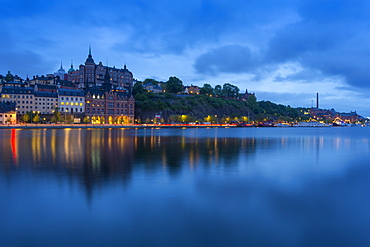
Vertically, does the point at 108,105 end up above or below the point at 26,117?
above

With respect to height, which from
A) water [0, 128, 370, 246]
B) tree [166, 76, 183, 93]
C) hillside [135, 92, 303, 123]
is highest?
tree [166, 76, 183, 93]

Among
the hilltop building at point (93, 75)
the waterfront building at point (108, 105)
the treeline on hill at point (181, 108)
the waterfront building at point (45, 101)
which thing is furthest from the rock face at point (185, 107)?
the waterfront building at point (45, 101)

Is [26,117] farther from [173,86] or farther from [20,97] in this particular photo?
[173,86]

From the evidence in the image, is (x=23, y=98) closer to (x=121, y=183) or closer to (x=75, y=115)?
(x=75, y=115)

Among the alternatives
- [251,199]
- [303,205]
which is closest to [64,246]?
[251,199]

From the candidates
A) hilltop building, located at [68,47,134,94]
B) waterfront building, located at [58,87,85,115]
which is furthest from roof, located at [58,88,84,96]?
hilltop building, located at [68,47,134,94]

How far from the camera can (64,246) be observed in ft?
28.2

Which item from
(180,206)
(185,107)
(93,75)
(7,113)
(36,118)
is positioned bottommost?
(180,206)

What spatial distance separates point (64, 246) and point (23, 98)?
425 feet

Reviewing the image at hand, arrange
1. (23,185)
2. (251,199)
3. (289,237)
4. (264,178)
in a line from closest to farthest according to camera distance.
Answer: (289,237), (251,199), (23,185), (264,178)

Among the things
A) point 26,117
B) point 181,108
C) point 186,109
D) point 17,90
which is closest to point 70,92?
point 17,90

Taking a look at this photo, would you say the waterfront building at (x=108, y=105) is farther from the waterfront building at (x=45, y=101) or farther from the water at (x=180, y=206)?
the water at (x=180, y=206)

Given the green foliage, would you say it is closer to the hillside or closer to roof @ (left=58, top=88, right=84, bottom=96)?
roof @ (left=58, top=88, right=84, bottom=96)

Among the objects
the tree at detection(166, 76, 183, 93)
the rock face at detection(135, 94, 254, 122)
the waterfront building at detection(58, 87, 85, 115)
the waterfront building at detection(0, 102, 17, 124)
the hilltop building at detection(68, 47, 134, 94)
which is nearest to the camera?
the waterfront building at detection(0, 102, 17, 124)
